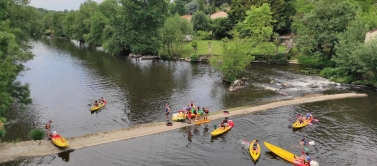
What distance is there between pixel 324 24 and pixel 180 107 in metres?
36.2

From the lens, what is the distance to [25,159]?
84.2 feet

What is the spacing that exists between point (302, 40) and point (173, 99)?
32908mm

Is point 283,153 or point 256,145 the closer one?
point 283,153

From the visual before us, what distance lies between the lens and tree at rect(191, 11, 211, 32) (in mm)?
99438

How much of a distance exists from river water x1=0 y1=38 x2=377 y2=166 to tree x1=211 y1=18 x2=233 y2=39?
113 feet

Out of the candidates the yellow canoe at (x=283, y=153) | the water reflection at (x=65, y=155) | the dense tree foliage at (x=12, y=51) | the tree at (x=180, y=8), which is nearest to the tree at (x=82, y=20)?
the tree at (x=180, y=8)

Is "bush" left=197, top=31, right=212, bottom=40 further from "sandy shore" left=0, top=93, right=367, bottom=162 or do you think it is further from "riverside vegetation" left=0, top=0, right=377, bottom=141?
"sandy shore" left=0, top=93, right=367, bottom=162

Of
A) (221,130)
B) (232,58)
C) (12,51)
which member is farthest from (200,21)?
(12,51)

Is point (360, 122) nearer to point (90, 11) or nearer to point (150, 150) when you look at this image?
point (150, 150)

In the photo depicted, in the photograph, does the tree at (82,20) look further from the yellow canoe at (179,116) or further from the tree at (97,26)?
the yellow canoe at (179,116)

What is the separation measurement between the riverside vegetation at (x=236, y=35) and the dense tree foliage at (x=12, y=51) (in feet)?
0.24

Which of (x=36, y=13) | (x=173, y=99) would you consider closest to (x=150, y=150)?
(x=173, y=99)

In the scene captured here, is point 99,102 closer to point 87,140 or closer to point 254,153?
point 87,140

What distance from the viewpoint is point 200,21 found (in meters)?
101
